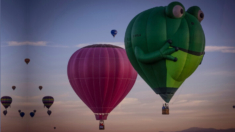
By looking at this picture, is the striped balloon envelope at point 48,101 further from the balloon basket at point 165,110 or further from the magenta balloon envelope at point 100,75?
the balloon basket at point 165,110

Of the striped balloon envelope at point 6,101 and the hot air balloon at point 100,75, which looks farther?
the striped balloon envelope at point 6,101

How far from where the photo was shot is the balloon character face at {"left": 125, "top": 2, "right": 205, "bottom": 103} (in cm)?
2098

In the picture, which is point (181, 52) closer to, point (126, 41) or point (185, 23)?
point (185, 23)

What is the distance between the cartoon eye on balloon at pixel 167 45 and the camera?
20984 mm

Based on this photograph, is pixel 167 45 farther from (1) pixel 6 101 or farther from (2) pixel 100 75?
(1) pixel 6 101

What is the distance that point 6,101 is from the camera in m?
35.6

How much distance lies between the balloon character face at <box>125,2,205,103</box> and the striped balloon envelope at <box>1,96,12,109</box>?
16.0 metres

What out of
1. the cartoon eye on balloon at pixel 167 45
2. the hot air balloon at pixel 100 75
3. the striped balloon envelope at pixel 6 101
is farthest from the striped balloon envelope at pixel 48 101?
the cartoon eye on balloon at pixel 167 45

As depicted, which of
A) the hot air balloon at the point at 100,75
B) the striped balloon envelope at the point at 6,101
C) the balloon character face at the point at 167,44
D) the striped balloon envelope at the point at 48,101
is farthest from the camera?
the striped balloon envelope at the point at 6,101

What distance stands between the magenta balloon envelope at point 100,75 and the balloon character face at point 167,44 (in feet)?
17.9

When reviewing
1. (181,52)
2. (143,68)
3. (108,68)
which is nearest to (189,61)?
(181,52)

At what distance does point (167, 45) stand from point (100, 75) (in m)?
7.54

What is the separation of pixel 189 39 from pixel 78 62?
8.49 meters

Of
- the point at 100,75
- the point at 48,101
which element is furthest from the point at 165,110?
the point at 48,101
